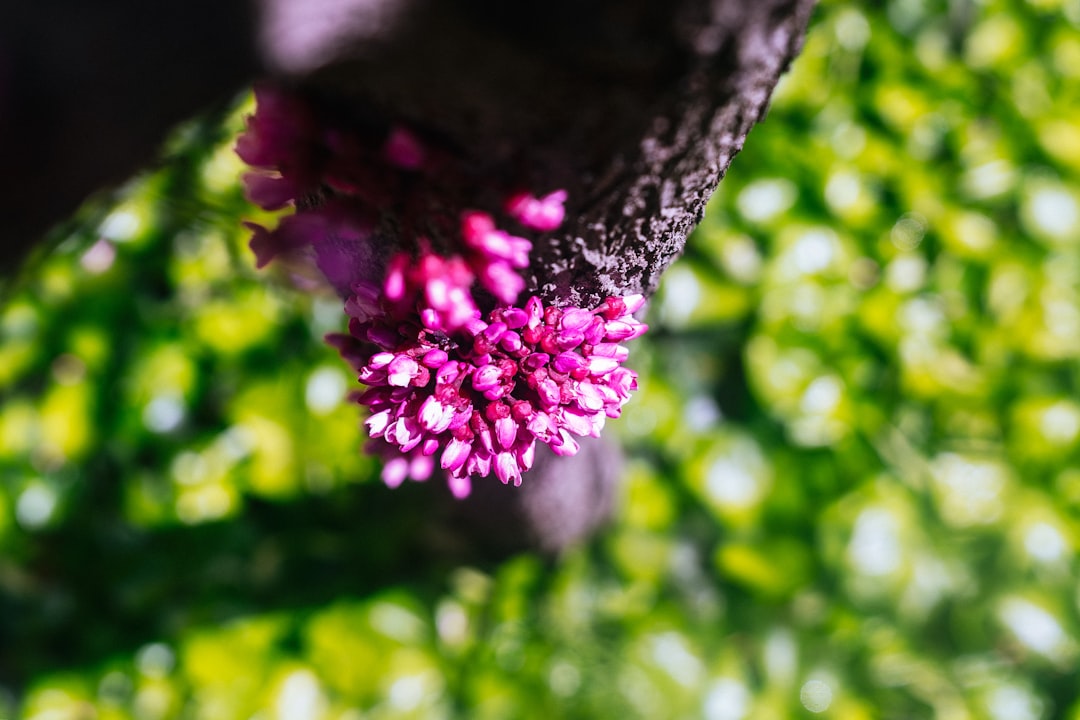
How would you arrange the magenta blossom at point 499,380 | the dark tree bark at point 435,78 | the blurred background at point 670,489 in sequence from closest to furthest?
1. the dark tree bark at point 435,78
2. the magenta blossom at point 499,380
3. the blurred background at point 670,489

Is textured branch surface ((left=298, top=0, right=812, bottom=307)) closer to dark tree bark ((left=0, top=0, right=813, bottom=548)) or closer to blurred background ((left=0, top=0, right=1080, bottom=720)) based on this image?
dark tree bark ((left=0, top=0, right=813, bottom=548))

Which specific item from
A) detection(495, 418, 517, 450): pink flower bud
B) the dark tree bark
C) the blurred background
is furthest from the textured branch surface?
the blurred background

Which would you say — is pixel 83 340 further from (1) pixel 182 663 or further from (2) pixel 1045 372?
(2) pixel 1045 372

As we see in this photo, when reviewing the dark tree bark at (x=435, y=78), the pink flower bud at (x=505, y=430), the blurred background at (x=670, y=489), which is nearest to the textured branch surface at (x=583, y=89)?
the dark tree bark at (x=435, y=78)

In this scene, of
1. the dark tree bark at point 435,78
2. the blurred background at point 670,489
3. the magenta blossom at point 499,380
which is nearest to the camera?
the dark tree bark at point 435,78

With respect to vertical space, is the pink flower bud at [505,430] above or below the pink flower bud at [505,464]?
above

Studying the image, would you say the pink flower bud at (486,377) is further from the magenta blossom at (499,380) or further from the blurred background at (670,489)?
the blurred background at (670,489)
